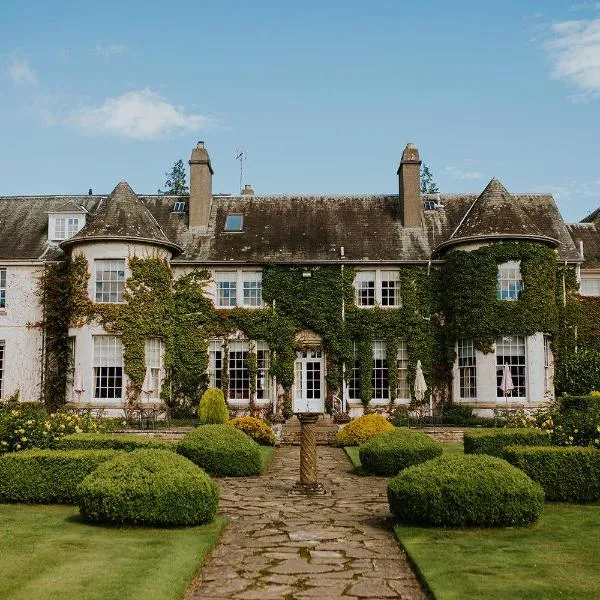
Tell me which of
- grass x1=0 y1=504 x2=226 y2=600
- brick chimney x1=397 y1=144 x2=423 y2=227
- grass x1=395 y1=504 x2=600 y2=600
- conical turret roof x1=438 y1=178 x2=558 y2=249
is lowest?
Answer: grass x1=395 y1=504 x2=600 y2=600

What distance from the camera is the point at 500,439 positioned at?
1714 cm

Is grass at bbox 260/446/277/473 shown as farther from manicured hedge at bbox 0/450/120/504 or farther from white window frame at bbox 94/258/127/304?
white window frame at bbox 94/258/127/304

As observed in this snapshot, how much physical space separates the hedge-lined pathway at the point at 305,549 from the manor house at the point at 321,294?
14200 mm

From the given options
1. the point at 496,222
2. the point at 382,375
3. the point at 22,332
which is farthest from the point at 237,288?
the point at 496,222

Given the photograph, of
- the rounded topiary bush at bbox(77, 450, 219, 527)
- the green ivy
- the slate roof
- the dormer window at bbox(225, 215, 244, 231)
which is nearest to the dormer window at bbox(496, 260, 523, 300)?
the green ivy

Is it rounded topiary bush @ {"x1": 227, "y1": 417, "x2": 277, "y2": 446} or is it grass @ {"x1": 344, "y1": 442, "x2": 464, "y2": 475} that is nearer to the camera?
grass @ {"x1": 344, "y1": 442, "x2": 464, "y2": 475}

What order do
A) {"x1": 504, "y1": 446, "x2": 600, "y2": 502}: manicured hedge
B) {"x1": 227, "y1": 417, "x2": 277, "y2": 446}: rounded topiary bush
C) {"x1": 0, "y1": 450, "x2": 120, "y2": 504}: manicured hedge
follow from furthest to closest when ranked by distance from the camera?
{"x1": 227, "y1": 417, "x2": 277, "y2": 446}: rounded topiary bush
{"x1": 504, "y1": 446, "x2": 600, "y2": 502}: manicured hedge
{"x1": 0, "y1": 450, "x2": 120, "y2": 504}: manicured hedge

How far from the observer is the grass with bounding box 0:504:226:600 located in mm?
8195

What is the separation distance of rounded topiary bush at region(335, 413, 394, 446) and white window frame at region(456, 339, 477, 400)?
6524 millimetres

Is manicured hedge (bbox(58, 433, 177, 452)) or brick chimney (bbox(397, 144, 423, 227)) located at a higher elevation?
brick chimney (bbox(397, 144, 423, 227))

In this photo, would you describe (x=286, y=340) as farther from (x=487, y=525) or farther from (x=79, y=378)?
(x=487, y=525)

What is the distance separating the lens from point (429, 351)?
30391mm

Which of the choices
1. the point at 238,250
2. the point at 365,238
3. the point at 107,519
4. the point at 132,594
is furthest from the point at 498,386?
the point at 132,594

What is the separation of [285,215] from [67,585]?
2624cm
